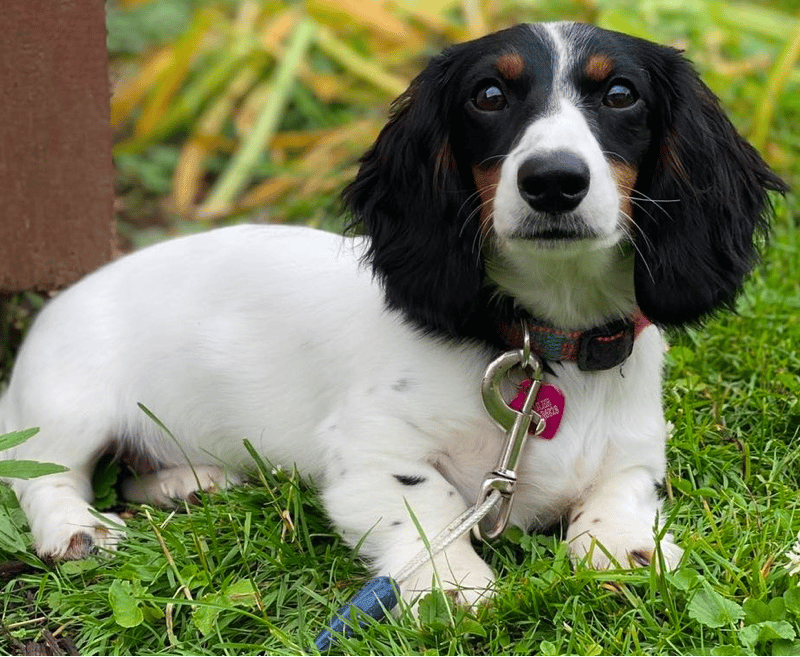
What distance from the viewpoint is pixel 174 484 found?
348cm

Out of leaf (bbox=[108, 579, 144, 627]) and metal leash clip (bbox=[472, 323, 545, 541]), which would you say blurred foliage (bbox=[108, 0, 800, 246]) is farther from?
leaf (bbox=[108, 579, 144, 627])

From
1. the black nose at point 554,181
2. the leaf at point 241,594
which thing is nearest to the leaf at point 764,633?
the black nose at point 554,181

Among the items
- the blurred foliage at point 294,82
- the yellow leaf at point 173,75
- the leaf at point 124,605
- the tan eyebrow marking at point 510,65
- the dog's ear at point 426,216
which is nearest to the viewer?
the leaf at point 124,605

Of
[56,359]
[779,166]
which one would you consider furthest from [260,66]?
[56,359]

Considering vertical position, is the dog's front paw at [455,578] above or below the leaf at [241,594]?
above

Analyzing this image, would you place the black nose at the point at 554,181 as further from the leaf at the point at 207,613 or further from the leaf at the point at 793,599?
the leaf at the point at 207,613

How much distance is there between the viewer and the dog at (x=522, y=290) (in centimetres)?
270

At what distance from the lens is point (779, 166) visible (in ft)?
18.3

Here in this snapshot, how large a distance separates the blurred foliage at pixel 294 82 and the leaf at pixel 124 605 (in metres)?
3.42

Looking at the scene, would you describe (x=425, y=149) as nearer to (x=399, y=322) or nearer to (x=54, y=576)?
(x=399, y=322)

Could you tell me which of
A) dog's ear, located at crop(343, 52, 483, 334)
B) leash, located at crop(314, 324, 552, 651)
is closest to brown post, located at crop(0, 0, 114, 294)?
dog's ear, located at crop(343, 52, 483, 334)

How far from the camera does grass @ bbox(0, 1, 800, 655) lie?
8.19ft

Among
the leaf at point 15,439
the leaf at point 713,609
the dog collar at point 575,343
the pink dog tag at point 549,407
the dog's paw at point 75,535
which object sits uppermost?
the dog collar at point 575,343

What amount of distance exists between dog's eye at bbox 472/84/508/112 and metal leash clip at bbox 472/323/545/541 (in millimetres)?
571
